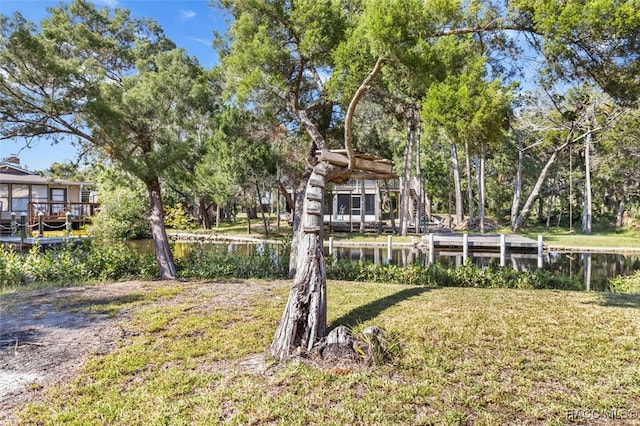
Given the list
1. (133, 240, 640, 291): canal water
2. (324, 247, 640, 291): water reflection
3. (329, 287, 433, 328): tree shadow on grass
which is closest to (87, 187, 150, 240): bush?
(133, 240, 640, 291): canal water

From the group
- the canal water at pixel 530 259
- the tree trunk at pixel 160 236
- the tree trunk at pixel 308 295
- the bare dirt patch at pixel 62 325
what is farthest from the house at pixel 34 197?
the tree trunk at pixel 308 295

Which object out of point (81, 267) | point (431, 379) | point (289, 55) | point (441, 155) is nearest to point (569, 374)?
point (431, 379)

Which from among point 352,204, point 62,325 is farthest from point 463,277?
point 352,204

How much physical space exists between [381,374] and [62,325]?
387 cm

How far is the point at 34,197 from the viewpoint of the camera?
2228 centimetres

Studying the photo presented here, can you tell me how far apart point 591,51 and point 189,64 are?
7.37 meters

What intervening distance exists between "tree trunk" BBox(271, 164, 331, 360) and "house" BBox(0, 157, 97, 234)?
1983 cm

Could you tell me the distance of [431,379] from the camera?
3.13 metres

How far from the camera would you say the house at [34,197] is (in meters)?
20.0

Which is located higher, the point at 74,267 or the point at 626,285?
the point at 74,267

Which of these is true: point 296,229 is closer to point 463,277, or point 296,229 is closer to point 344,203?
point 463,277

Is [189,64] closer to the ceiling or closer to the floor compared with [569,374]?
closer to the ceiling

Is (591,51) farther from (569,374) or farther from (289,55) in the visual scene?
(289,55)

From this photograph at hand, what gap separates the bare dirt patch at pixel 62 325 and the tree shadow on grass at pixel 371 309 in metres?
1.71
